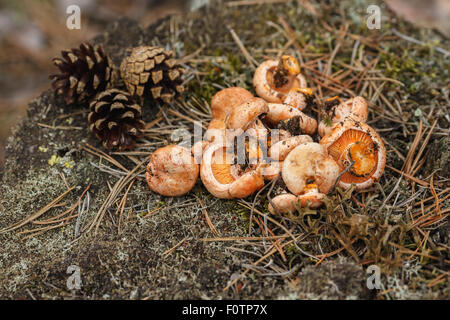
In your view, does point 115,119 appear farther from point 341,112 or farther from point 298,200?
point 341,112

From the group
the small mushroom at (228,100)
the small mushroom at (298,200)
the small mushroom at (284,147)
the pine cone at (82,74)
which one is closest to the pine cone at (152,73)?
the pine cone at (82,74)

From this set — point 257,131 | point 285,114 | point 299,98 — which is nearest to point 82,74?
point 257,131

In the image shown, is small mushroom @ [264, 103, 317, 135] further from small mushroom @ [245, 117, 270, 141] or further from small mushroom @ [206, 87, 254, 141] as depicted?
small mushroom @ [206, 87, 254, 141]

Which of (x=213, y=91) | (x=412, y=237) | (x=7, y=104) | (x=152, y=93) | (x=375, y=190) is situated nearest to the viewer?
(x=412, y=237)

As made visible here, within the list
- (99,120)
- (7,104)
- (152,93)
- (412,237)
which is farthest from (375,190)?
(7,104)

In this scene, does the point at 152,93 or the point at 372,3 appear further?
the point at 372,3

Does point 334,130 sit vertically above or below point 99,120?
below
